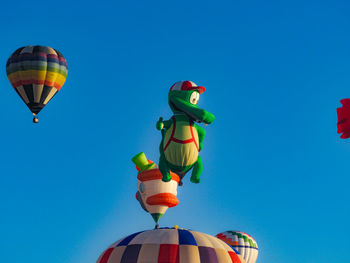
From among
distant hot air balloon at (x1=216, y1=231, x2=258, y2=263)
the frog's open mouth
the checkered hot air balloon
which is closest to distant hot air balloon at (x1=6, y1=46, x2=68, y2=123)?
the checkered hot air balloon

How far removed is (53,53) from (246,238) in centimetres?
1355

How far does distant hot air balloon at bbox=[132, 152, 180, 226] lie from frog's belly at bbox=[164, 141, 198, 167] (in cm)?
1085

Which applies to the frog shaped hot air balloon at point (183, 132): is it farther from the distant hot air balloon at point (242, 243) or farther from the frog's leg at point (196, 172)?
the distant hot air balloon at point (242, 243)

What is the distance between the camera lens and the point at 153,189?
33.8 meters

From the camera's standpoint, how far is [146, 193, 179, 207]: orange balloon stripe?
111 feet

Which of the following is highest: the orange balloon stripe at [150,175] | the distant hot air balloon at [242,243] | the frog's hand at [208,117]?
the orange balloon stripe at [150,175]

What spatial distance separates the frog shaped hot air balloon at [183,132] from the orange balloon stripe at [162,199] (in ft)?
35.2

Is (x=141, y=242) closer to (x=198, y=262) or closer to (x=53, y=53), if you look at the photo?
(x=198, y=262)

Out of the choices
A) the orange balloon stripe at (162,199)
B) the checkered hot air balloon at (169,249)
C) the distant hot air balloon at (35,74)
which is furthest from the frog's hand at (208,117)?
the distant hot air balloon at (35,74)

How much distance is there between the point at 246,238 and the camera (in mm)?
39250

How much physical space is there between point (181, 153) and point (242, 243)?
56.8 feet

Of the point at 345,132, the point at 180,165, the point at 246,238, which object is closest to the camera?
the point at 345,132

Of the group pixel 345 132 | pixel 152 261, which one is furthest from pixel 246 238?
pixel 345 132

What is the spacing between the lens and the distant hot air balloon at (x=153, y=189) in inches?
1329
